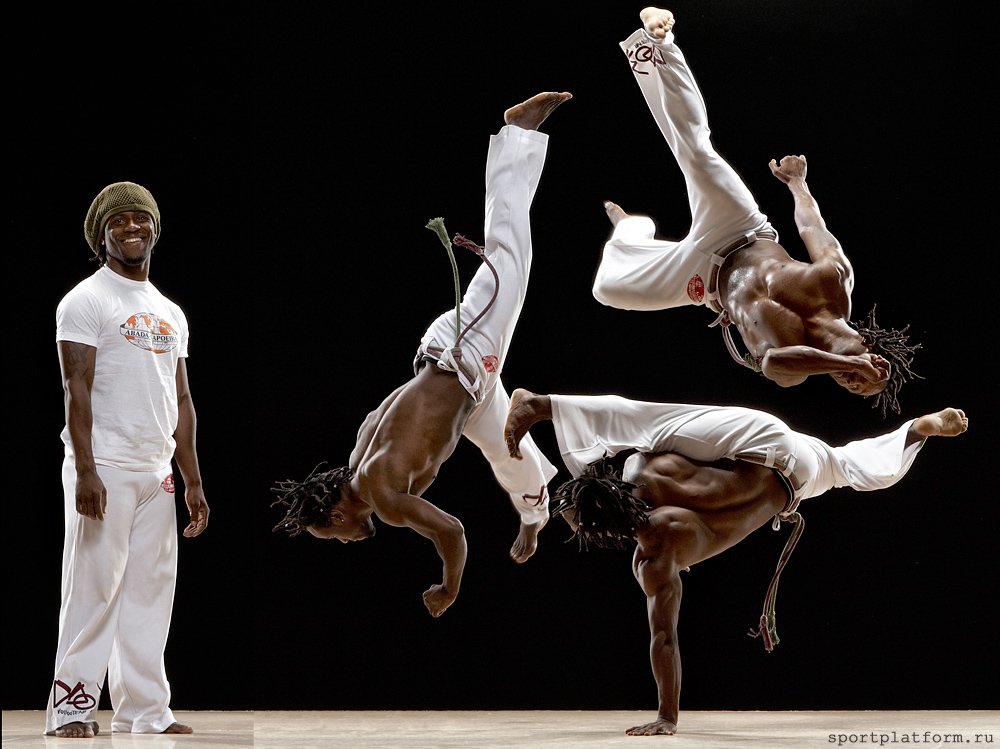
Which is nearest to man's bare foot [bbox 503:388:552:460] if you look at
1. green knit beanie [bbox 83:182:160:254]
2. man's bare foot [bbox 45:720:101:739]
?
green knit beanie [bbox 83:182:160:254]

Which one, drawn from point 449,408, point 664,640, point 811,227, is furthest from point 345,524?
point 811,227

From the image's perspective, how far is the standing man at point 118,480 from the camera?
11.3 feet

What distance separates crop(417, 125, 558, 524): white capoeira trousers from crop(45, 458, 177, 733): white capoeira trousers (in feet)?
3.17

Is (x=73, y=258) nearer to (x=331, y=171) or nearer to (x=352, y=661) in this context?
(x=331, y=171)

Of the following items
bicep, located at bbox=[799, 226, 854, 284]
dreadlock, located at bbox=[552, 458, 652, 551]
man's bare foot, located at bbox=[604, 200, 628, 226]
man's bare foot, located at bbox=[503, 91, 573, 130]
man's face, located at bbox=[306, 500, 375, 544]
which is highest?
man's bare foot, located at bbox=[503, 91, 573, 130]

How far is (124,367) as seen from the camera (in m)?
3.58

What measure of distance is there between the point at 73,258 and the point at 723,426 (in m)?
2.68

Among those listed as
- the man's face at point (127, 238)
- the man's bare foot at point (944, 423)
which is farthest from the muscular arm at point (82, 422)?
the man's bare foot at point (944, 423)

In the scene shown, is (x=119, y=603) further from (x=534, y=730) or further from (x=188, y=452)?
(x=534, y=730)

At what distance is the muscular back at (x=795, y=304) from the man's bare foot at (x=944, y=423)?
58 centimetres

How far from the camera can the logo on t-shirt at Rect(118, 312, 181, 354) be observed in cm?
360

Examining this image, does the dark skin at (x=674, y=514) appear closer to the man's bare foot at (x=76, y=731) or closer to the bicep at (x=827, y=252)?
the bicep at (x=827, y=252)

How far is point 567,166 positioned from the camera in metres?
5.01

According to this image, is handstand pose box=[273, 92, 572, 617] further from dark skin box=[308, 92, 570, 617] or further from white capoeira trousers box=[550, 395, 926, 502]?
white capoeira trousers box=[550, 395, 926, 502]
